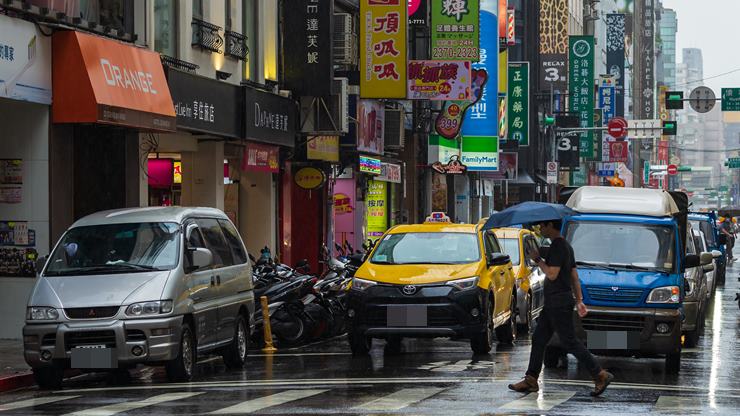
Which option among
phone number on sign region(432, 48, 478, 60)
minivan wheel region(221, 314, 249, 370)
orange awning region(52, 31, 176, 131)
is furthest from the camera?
phone number on sign region(432, 48, 478, 60)

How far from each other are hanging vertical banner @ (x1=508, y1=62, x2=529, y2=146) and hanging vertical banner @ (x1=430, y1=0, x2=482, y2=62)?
25.0m

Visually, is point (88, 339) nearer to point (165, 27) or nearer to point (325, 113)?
point (165, 27)

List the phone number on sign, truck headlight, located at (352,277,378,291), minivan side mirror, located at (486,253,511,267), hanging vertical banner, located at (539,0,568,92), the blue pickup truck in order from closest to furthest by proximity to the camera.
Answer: the blue pickup truck
truck headlight, located at (352,277,378,291)
minivan side mirror, located at (486,253,511,267)
the phone number on sign
hanging vertical banner, located at (539,0,568,92)

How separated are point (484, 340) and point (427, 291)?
3.50ft

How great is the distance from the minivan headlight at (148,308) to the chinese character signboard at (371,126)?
2316 cm

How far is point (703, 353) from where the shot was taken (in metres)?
20.0

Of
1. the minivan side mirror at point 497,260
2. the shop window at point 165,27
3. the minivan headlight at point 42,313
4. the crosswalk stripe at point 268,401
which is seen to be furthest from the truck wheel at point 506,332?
the shop window at point 165,27

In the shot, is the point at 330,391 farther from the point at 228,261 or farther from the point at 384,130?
the point at 384,130

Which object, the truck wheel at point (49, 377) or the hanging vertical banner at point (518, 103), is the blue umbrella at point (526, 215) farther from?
the hanging vertical banner at point (518, 103)

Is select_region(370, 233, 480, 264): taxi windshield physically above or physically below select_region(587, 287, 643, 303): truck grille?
above

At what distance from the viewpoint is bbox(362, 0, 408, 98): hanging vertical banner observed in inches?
1431

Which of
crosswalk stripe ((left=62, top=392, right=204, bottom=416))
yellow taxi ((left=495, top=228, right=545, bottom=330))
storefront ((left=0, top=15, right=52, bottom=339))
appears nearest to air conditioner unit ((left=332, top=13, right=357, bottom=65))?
yellow taxi ((left=495, top=228, right=545, bottom=330))

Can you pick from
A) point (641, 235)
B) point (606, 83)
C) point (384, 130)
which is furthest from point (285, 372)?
point (606, 83)

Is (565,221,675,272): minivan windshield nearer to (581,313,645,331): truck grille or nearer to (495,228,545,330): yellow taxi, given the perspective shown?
(581,313,645,331): truck grille
